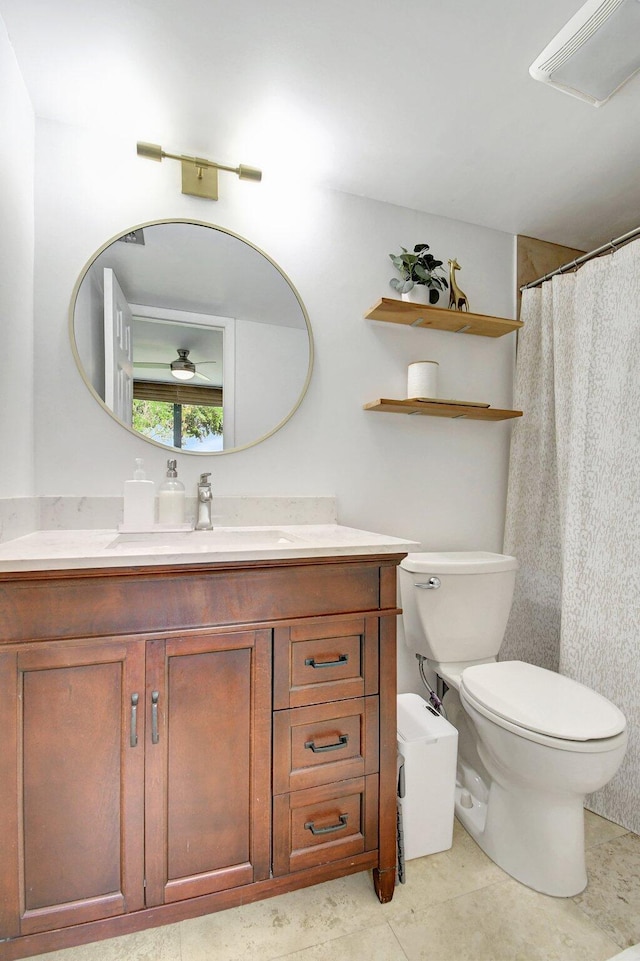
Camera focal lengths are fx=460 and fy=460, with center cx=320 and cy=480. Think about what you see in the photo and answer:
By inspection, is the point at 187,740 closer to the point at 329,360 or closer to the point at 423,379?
the point at 329,360

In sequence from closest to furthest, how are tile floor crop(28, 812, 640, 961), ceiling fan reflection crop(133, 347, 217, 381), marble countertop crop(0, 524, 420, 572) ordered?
marble countertop crop(0, 524, 420, 572) < tile floor crop(28, 812, 640, 961) < ceiling fan reflection crop(133, 347, 217, 381)

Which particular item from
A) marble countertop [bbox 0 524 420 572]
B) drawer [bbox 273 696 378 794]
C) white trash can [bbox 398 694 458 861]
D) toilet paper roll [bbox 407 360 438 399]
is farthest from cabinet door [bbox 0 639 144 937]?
toilet paper roll [bbox 407 360 438 399]

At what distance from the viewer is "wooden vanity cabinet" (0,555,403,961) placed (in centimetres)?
99

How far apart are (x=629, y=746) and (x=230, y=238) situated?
224 centimetres

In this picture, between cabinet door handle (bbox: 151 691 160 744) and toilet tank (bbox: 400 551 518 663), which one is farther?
toilet tank (bbox: 400 551 518 663)

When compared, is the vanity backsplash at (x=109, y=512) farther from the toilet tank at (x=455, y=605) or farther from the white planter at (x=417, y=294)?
the white planter at (x=417, y=294)

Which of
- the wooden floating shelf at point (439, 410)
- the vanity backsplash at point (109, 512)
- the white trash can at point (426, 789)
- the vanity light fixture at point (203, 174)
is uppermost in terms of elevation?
the vanity light fixture at point (203, 174)

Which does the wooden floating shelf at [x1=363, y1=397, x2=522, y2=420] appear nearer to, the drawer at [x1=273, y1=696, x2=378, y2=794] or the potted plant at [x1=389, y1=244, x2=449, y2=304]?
the potted plant at [x1=389, y1=244, x2=449, y2=304]

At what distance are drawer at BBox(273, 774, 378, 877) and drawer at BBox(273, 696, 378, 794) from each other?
32 mm

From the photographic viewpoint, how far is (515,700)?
1.35 metres

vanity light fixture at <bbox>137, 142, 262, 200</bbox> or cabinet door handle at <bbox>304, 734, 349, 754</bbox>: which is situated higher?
vanity light fixture at <bbox>137, 142, 262, 200</bbox>

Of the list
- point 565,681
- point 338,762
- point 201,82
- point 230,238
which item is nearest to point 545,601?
point 565,681

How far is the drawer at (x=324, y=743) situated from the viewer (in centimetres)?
114

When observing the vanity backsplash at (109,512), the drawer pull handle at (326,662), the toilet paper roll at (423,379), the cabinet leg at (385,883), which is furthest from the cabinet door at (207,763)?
the toilet paper roll at (423,379)
